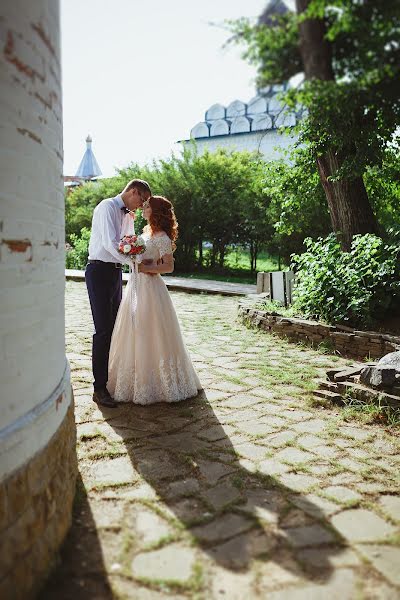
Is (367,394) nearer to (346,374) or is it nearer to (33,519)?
(346,374)

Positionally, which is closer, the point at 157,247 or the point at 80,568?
the point at 80,568

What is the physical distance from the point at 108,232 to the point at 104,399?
58.5 inches

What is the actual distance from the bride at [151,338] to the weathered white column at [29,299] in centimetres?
205

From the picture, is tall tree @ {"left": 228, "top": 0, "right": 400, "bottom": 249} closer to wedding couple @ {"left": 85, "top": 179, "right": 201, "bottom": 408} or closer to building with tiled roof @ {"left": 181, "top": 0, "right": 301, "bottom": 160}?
building with tiled roof @ {"left": 181, "top": 0, "right": 301, "bottom": 160}

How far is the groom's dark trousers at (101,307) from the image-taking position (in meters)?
4.55

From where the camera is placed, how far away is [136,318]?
4637 mm

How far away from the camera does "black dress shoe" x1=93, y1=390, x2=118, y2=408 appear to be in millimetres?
4477

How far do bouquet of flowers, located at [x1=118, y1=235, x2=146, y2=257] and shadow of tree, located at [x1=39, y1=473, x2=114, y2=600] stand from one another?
2333 mm

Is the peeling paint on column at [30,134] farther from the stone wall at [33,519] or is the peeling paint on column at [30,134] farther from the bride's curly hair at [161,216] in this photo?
the bride's curly hair at [161,216]

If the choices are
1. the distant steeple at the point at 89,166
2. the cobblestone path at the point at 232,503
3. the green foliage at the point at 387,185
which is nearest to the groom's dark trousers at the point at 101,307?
the cobblestone path at the point at 232,503

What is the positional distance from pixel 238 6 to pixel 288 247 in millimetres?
13821

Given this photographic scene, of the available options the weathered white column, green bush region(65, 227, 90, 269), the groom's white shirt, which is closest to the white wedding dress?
the groom's white shirt

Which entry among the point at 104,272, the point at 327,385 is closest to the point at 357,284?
the point at 327,385

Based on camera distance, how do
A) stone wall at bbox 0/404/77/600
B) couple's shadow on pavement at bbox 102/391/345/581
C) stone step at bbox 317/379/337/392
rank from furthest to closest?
stone step at bbox 317/379/337/392, couple's shadow on pavement at bbox 102/391/345/581, stone wall at bbox 0/404/77/600
